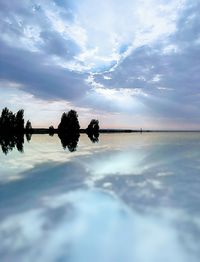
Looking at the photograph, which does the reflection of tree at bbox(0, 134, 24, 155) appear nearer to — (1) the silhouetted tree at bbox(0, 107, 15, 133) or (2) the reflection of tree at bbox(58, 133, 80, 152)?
(2) the reflection of tree at bbox(58, 133, 80, 152)

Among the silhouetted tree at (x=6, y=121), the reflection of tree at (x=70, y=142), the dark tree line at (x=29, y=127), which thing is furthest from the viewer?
the silhouetted tree at (x=6, y=121)

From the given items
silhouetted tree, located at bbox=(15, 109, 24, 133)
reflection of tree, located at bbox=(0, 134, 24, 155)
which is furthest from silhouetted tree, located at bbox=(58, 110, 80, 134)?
reflection of tree, located at bbox=(0, 134, 24, 155)

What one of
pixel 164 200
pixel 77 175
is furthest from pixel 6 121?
pixel 164 200

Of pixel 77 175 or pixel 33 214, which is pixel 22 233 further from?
pixel 77 175

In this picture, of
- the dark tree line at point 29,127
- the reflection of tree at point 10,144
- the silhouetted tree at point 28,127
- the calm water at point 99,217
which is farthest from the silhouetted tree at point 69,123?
the calm water at point 99,217

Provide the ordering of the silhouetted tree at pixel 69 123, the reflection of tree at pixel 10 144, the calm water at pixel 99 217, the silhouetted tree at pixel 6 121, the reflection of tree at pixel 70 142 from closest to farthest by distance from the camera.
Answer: the calm water at pixel 99 217
the reflection of tree at pixel 10 144
the reflection of tree at pixel 70 142
the silhouetted tree at pixel 6 121
the silhouetted tree at pixel 69 123

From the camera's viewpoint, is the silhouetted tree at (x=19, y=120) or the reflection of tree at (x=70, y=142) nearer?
the reflection of tree at (x=70, y=142)

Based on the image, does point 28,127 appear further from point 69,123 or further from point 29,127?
point 69,123

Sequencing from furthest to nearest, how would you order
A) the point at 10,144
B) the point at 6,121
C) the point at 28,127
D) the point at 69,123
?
the point at 28,127
the point at 69,123
the point at 6,121
the point at 10,144

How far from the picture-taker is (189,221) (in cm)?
897

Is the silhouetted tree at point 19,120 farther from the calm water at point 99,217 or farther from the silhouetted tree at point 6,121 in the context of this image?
the calm water at point 99,217

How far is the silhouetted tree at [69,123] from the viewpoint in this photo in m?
121

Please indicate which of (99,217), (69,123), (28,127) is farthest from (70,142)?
Answer: (28,127)

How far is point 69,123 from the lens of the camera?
397ft
